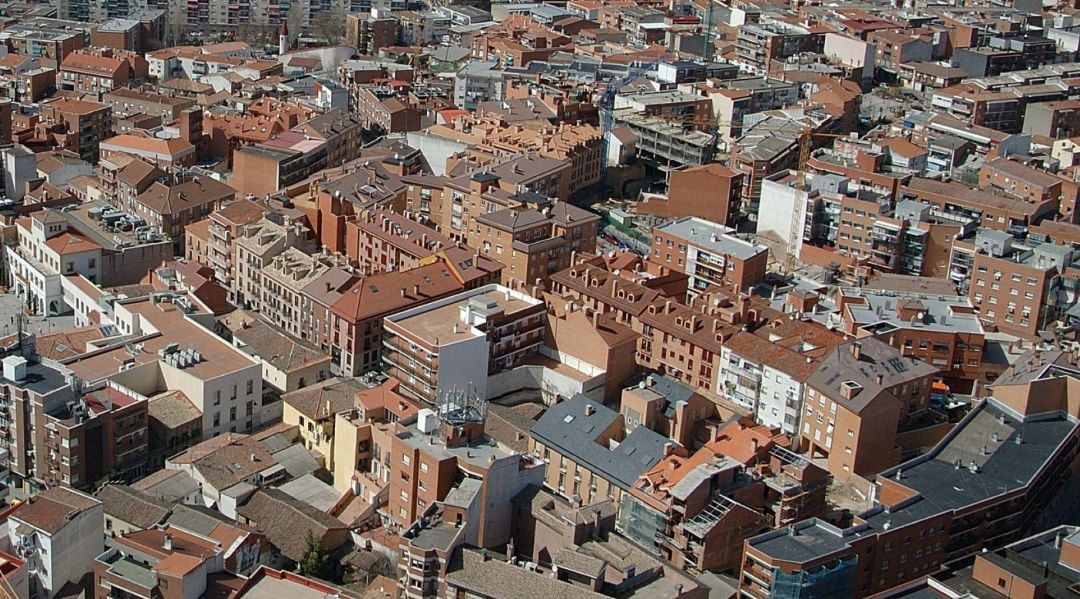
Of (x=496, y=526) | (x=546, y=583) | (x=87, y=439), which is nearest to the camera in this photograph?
(x=546, y=583)

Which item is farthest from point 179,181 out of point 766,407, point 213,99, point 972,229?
point 972,229

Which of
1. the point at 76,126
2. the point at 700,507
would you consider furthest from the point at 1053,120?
the point at 76,126

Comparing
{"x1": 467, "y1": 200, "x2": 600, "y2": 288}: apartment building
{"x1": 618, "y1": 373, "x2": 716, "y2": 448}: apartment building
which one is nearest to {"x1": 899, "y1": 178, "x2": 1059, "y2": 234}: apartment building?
{"x1": 467, "y1": 200, "x2": 600, "y2": 288}: apartment building

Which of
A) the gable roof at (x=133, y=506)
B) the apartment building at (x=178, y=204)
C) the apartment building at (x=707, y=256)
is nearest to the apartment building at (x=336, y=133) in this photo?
the apartment building at (x=178, y=204)

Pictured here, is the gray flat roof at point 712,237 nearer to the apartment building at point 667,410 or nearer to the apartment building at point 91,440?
the apartment building at point 667,410

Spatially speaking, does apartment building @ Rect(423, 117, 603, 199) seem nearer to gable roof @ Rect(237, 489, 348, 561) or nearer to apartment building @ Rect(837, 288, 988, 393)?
A: apartment building @ Rect(837, 288, 988, 393)

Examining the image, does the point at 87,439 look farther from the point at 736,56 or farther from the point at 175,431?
the point at 736,56

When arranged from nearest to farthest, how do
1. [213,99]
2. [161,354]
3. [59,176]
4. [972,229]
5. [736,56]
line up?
[161,354]
[972,229]
[59,176]
[213,99]
[736,56]

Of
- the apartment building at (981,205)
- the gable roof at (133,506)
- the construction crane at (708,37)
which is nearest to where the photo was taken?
the gable roof at (133,506)
